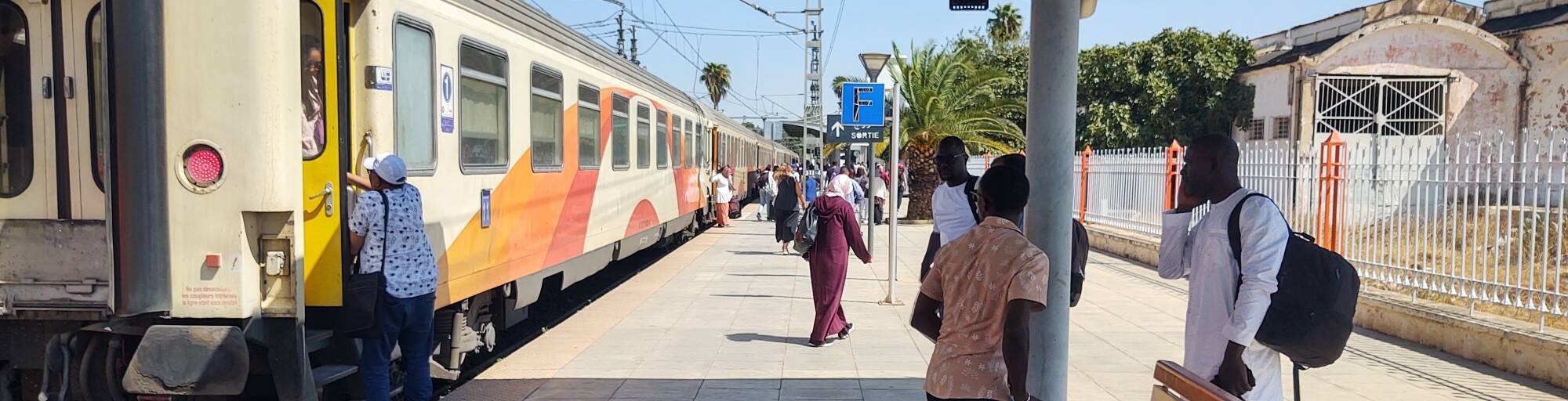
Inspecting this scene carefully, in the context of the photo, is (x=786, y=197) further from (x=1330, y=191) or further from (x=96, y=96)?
(x=96, y=96)

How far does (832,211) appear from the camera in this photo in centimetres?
793

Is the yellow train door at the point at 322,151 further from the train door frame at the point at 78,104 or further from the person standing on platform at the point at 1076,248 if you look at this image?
the person standing on platform at the point at 1076,248

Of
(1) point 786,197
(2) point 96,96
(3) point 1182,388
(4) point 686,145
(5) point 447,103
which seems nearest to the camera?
(3) point 1182,388

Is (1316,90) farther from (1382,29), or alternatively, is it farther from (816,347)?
(816,347)

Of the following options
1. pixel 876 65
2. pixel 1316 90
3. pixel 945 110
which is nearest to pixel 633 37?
pixel 945 110

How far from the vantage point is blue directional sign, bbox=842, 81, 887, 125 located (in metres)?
12.1

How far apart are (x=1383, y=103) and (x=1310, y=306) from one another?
24.3 m

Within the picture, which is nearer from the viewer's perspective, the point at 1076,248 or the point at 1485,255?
the point at 1076,248

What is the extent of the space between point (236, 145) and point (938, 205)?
3.21 metres

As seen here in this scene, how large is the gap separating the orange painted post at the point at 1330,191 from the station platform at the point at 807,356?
3.61 feet

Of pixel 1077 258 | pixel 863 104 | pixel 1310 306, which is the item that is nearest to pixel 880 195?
pixel 863 104

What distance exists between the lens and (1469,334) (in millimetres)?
7281

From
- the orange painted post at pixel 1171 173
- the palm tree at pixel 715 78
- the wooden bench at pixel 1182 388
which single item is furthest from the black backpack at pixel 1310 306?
the palm tree at pixel 715 78

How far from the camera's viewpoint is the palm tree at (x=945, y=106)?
22.9 meters
